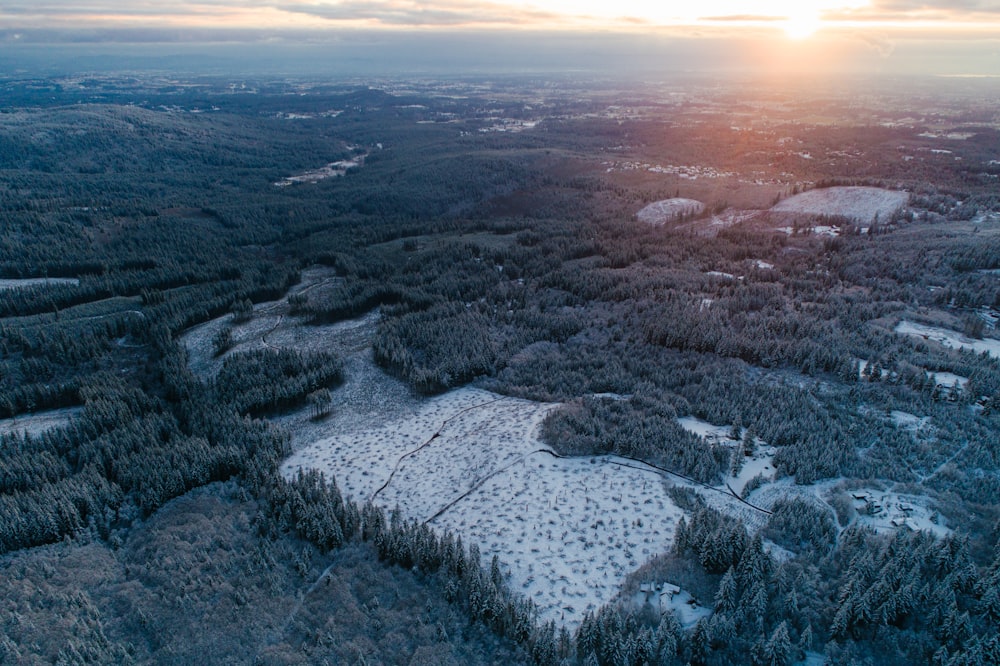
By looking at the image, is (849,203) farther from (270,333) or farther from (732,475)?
(270,333)

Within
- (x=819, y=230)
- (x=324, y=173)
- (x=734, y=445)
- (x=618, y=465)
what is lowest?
(x=618, y=465)

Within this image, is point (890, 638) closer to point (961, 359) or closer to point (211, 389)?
point (961, 359)

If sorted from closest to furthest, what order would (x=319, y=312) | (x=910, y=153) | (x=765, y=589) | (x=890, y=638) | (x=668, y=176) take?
(x=890, y=638) < (x=765, y=589) < (x=319, y=312) < (x=668, y=176) < (x=910, y=153)

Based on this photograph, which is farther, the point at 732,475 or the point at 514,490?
the point at 514,490

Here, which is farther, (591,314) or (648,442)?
(591,314)

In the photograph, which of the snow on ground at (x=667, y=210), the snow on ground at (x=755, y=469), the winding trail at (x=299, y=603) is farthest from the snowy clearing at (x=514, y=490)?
the snow on ground at (x=667, y=210)

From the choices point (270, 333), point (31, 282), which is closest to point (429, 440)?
point (270, 333)

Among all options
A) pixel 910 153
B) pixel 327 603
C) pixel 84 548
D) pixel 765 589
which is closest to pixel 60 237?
pixel 84 548
